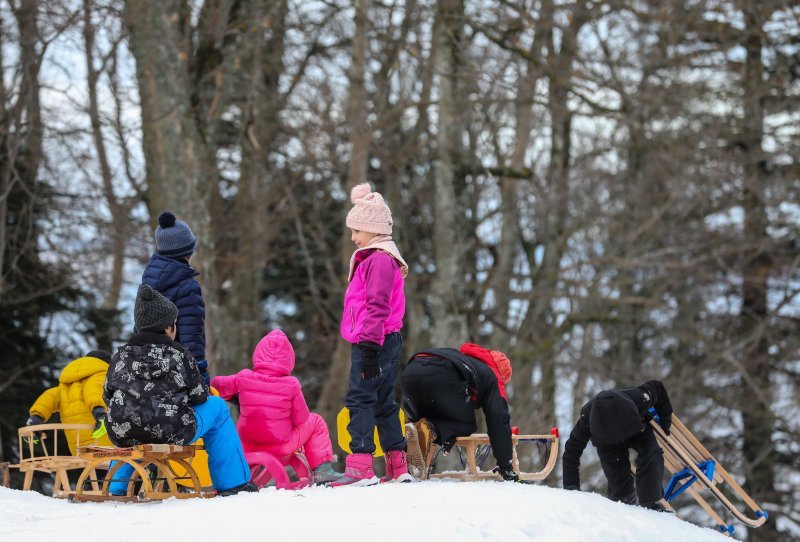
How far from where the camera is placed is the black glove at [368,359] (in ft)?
23.8

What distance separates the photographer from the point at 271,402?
7.77 meters

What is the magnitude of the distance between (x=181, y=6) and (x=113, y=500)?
8.58m

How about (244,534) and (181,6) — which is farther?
(181,6)

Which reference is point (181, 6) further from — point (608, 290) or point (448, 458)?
point (608, 290)

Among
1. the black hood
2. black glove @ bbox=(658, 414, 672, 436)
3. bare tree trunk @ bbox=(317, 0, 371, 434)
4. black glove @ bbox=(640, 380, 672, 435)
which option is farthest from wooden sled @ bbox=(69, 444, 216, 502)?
bare tree trunk @ bbox=(317, 0, 371, 434)

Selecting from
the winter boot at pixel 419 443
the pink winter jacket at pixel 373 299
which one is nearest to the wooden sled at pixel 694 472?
the winter boot at pixel 419 443

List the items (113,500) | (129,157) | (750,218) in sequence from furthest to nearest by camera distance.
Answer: (750,218) < (129,157) < (113,500)

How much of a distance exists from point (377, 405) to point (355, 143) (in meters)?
11.2

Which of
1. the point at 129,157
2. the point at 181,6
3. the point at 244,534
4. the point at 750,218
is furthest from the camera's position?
the point at 750,218

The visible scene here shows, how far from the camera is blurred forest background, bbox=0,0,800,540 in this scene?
48.0 ft

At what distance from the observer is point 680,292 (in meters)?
26.6

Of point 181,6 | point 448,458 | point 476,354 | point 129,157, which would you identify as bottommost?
point 448,458

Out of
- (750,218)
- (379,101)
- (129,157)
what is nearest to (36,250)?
(129,157)

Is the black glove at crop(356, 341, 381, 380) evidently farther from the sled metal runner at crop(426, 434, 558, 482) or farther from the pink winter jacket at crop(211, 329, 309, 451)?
the sled metal runner at crop(426, 434, 558, 482)
